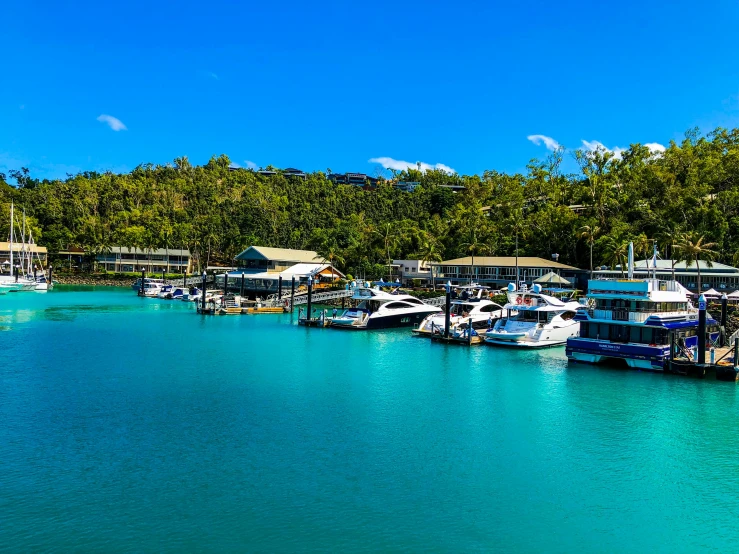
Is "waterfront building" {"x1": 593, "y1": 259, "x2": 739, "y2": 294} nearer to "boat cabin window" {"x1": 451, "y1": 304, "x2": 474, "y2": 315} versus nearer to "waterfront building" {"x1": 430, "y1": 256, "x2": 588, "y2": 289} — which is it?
"waterfront building" {"x1": 430, "y1": 256, "x2": 588, "y2": 289}

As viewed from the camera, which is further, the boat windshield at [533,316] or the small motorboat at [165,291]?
the small motorboat at [165,291]

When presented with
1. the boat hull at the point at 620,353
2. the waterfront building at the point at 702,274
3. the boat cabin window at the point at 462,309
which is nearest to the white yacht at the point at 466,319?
the boat cabin window at the point at 462,309

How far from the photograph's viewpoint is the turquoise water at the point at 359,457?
15.5 m

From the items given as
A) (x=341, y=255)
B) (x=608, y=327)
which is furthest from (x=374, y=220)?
(x=608, y=327)

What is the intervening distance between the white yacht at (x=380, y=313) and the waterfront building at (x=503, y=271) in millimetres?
27728

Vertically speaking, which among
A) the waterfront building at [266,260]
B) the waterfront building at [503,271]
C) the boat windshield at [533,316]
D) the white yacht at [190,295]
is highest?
the waterfront building at [266,260]

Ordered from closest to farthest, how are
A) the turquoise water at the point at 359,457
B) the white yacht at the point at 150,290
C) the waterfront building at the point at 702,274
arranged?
1. the turquoise water at the point at 359,457
2. the waterfront building at the point at 702,274
3. the white yacht at the point at 150,290

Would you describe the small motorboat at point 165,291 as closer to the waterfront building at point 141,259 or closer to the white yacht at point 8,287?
the white yacht at point 8,287

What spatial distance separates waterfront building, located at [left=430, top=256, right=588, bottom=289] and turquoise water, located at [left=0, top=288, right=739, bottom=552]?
45.9m

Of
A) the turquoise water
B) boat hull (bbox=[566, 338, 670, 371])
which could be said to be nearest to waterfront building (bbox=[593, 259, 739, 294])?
boat hull (bbox=[566, 338, 670, 371])

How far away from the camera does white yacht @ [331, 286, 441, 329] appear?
5500 centimetres

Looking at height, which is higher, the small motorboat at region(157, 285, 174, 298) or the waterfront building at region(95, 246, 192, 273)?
the waterfront building at region(95, 246, 192, 273)

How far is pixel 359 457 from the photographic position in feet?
67.8

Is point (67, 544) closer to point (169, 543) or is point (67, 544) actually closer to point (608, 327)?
point (169, 543)
